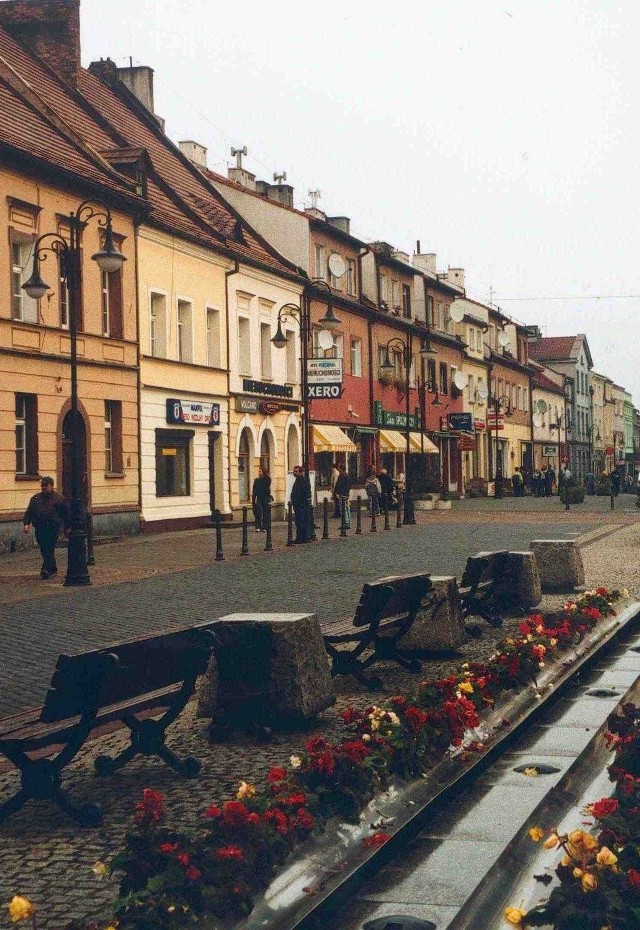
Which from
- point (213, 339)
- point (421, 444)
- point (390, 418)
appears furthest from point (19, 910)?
point (421, 444)

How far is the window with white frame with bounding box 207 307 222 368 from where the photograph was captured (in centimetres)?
3822

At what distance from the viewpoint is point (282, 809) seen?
5.21 meters

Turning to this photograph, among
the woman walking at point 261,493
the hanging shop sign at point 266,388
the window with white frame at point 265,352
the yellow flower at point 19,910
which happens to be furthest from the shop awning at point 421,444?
the yellow flower at point 19,910

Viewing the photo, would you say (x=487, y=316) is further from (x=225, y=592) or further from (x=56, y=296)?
(x=225, y=592)

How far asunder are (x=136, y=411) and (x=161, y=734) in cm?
2656

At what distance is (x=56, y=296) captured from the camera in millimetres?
29047

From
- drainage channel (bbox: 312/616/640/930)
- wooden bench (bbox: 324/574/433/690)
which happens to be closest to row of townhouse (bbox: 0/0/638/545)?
wooden bench (bbox: 324/574/433/690)

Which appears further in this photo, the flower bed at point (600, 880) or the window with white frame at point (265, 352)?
the window with white frame at point (265, 352)

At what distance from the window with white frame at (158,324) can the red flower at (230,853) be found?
100ft

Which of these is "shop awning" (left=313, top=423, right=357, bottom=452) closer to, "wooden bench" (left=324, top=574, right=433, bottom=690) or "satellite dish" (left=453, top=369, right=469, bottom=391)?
"satellite dish" (left=453, top=369, right=469, bottom=391)

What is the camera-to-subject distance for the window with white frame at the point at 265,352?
42.2 meters

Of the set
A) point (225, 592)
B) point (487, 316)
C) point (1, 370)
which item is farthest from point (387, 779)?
point (487, 316)

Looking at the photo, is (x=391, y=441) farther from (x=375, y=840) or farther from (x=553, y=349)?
(x=553, y=349)

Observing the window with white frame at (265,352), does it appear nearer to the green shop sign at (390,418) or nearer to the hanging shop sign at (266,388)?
the hanging shop sign at (266,388)
